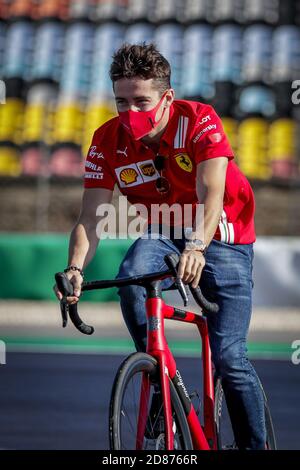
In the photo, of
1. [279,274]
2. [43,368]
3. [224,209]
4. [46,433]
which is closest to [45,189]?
[279,274]

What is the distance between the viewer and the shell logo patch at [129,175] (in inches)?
197

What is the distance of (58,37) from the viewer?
2280 cm

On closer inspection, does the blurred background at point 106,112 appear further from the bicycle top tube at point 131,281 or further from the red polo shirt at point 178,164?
the bicycle top tube at point 131,281

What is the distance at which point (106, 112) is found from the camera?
846 inches

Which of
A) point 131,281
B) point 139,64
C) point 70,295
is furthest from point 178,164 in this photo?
point 70,295

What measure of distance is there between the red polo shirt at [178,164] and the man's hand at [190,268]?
0.54 m

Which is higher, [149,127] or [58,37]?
[58,37]

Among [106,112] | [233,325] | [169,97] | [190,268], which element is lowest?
[233,325]

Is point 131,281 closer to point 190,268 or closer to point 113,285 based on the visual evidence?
point 113,285

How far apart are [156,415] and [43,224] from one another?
45.3 ft

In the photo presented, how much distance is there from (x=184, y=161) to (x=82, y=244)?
1.73ft

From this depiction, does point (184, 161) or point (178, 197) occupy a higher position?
point (184, 161)

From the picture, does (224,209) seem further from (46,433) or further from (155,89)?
(46,433)

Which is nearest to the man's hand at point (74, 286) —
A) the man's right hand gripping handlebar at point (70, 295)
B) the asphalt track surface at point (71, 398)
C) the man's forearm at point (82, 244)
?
the man's right hand gripping handlebar at point (70, 295)
